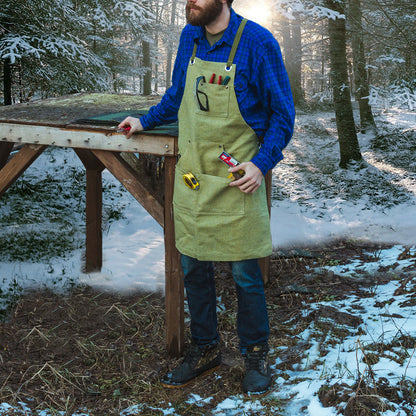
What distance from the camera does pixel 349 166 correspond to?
9.48 metres

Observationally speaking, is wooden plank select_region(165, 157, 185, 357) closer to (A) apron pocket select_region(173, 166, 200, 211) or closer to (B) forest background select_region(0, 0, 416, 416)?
(B) forest background select_region(0, 0, 416, 416)

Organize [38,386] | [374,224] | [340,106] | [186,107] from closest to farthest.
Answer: [186,107]
[38,386]
[374,224]
[340,106]

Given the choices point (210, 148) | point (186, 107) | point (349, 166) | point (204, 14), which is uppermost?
point (204, 14)

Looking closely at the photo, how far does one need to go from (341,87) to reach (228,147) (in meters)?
7.24

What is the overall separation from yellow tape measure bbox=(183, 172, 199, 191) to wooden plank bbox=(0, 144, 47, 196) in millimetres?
1362

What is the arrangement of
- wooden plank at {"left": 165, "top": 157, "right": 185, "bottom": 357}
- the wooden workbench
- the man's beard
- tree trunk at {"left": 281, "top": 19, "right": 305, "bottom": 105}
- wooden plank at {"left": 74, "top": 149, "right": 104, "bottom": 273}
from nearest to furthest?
the man's beard, the wooden workbench, wooden plank at {"left": 165, "top": 157, "right": 185, "bottom": 357}, wooden plank at {"left": 74, "top": 149, "right": 104, "bottom": 273}, tree trunk at {"left": 281, "top": 19, "right": 305, "bottom": 105}

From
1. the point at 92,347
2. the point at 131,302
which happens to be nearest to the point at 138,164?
the point at 131,302

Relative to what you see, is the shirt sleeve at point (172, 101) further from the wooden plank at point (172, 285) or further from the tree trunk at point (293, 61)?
the tree trunk at point (293, 61)

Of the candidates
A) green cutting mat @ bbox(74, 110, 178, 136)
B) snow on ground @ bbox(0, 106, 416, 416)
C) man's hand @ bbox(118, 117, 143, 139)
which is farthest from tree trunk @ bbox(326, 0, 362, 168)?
man's hand @ bbox(118, 117, 143, 139)

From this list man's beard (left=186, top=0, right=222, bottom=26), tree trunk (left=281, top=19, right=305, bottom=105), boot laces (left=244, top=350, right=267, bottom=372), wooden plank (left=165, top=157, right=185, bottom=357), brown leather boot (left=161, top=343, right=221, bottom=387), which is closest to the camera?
man's beard (left=186, top=0, right=222, bottom=26)

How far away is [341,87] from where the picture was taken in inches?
363

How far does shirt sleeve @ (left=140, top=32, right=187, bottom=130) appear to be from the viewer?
2898mm

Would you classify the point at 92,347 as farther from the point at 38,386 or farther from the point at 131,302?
the point at 131,302

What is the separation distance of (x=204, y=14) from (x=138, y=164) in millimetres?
4930
